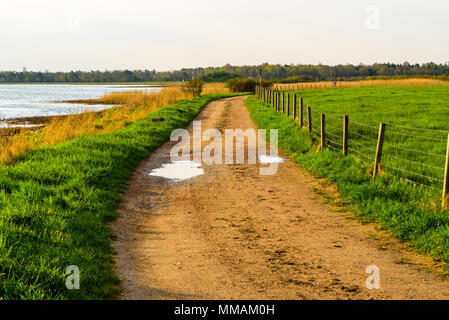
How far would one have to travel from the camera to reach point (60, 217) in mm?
6781

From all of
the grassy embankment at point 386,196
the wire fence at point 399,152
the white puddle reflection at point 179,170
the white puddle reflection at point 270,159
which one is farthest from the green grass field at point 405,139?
the white puddle reflection at point 179,170

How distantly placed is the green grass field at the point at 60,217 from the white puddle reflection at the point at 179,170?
0.87m

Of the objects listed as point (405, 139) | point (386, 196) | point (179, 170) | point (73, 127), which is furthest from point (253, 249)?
point (73, 127)

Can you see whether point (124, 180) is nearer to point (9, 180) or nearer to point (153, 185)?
point (153, 185)

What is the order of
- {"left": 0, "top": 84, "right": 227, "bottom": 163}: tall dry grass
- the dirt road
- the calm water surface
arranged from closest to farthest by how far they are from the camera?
1. the dirt road
2. {"left": 0, "top": 84, "right": 227, "bottom": 163}: tall dry grass
3. the calm water surface

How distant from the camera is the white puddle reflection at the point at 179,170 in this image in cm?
1091

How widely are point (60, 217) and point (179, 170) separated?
5.08m

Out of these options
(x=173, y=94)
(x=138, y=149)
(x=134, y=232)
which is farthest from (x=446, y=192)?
(x=173, y=94)

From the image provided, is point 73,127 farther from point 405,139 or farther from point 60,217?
point 405,139

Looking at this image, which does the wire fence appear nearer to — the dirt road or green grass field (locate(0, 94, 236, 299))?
the dirt road

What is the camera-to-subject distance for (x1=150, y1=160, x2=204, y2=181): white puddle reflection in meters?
10.9

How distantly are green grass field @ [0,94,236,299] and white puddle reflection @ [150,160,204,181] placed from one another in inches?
34.4

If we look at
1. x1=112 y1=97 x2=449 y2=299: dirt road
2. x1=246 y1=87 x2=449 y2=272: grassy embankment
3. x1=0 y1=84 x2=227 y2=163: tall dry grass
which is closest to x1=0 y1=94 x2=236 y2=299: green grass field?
x1=112 y1=97 x2=449 y2=299: dirt road

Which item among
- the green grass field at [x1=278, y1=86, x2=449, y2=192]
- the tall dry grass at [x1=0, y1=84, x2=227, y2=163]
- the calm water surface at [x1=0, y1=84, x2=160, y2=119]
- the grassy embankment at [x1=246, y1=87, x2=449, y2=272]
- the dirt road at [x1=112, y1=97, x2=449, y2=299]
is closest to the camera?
the dirt road at [x1=112, y1=97, x2=449, y2=299]
